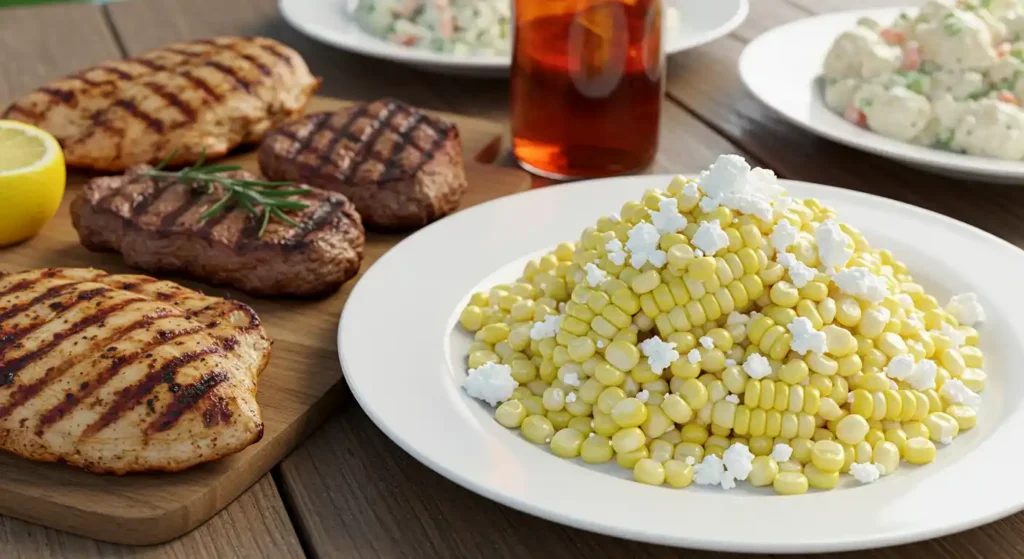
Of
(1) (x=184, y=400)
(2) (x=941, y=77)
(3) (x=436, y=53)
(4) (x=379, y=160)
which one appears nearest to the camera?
(1) (x=184, y=400)

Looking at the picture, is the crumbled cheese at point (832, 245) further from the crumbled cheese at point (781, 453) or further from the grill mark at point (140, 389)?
the grill mark at point (140, 389)

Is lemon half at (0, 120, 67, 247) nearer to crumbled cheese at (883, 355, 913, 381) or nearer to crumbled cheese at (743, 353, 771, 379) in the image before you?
crumbled cheese at (743, 353, 771, 379)

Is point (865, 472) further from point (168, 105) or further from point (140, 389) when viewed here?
point (168, 105)

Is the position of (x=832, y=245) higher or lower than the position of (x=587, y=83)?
higher

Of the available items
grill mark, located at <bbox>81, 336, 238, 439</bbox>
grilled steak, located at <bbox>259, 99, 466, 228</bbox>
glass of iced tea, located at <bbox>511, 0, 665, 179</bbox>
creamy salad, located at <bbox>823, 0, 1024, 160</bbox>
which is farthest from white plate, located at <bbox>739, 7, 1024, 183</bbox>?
grill mark, located at <bbox>81, 336, 238, 439</bbox>

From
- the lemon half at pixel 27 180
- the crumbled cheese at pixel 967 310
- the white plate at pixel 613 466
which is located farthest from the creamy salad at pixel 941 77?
the lemon half at pixel 27 180

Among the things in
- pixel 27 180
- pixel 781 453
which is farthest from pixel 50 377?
pixel 781 453

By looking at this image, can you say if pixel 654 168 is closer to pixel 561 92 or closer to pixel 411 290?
pixel 561 92
